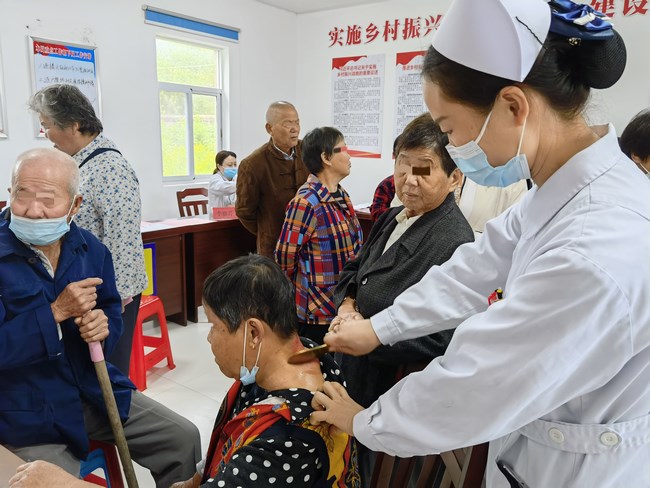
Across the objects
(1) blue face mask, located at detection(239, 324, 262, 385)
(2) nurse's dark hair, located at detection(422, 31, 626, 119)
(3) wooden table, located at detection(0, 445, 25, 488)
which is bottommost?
(3) wooden table, located at detection(0, 445, 25, 488)

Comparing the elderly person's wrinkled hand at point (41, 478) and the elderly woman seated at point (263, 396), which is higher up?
the elderly woman seated at point (263, 396)

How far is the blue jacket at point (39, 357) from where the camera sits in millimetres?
1316

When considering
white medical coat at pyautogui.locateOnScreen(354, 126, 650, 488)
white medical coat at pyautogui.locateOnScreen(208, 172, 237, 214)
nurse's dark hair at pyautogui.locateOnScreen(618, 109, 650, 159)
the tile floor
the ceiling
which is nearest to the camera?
white medical coat at pyautogui.locateOnScreen(354, 126, 650, 488)

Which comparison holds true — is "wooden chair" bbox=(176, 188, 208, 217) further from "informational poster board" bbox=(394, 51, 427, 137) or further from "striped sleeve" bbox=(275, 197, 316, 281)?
"striped sleeve" bbox=(275, 197, 316, 281)

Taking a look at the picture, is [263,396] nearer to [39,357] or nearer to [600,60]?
[39,357]

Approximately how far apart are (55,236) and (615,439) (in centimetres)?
145

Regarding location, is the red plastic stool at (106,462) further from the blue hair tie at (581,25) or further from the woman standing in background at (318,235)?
the blue hair tie at (581,25)

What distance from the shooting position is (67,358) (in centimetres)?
145

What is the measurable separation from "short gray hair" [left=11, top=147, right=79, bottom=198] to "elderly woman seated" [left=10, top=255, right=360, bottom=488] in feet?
2.33

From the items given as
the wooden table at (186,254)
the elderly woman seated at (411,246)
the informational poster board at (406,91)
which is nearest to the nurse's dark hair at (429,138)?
the elderly woman seated at (411,246)

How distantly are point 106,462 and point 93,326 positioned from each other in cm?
50

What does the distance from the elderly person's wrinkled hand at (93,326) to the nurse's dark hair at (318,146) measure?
1.22m

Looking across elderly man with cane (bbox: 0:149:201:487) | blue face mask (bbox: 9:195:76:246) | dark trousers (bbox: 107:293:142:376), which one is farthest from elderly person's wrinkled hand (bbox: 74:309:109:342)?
dark trousers (bbox: 107:293:142:376)

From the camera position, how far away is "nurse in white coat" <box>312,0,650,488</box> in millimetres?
657
